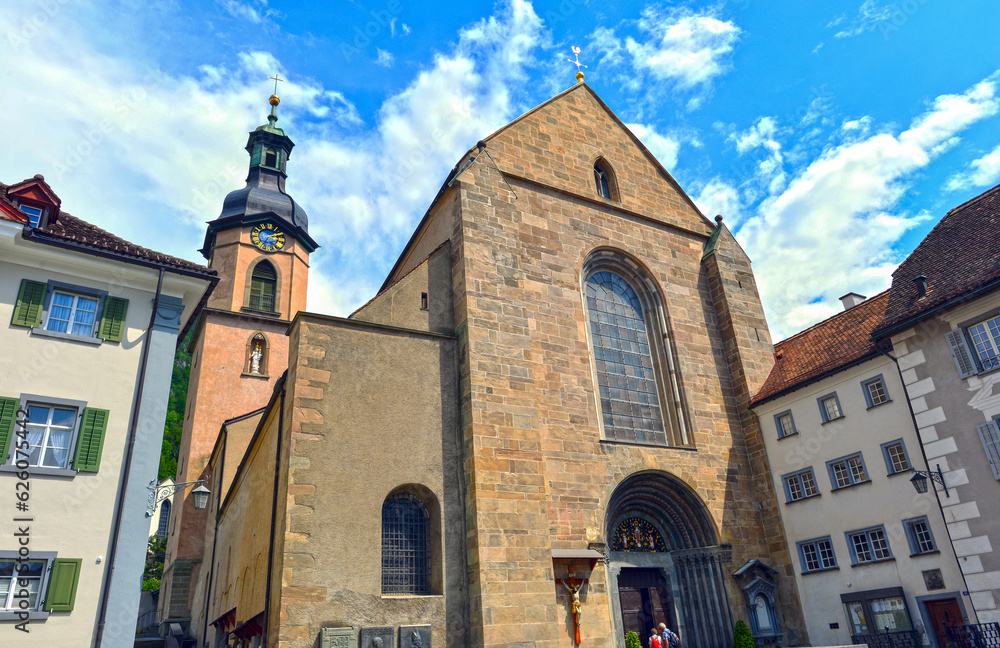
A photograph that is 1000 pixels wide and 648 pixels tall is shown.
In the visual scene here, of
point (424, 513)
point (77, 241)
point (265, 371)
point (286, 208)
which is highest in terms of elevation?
point (286, 208)

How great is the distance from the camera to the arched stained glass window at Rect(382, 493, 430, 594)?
41.5 ft

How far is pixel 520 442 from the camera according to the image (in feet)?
46.9

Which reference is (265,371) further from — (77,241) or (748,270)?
(748,270)

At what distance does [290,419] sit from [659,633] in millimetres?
9626

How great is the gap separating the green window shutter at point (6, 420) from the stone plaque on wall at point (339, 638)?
19.8 feet

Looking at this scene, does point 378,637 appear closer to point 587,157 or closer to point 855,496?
point 855,496

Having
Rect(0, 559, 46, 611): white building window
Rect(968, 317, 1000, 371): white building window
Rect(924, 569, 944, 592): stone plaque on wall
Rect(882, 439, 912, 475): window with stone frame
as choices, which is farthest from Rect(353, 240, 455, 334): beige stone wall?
Rect(924, 569, 944, 592): stone plaque on wall

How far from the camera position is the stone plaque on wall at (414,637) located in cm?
1183

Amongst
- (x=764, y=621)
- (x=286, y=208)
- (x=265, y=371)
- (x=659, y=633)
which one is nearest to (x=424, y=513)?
(x=659, y=633)

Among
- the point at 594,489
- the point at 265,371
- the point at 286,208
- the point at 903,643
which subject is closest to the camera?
the point at 903,643

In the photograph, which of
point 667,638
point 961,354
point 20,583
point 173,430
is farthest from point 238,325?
point 173,430

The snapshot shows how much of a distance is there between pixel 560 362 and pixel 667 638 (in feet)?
22.1

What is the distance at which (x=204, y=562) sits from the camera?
73.8 ft

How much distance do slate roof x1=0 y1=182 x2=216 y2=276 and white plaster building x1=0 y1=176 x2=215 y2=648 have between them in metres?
0.04
